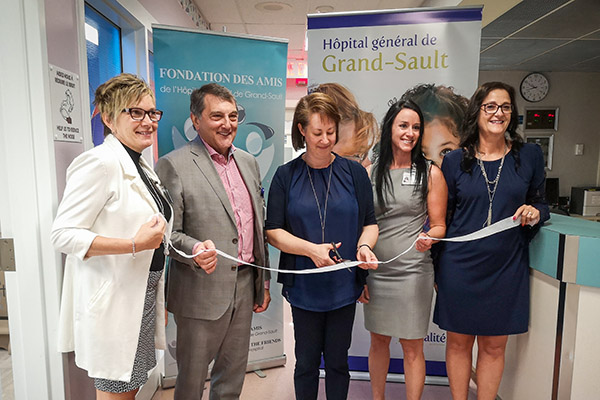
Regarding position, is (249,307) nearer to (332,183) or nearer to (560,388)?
(332,183)

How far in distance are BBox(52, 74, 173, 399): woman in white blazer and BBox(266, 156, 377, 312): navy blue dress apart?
24.1 inches

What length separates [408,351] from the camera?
211 cm

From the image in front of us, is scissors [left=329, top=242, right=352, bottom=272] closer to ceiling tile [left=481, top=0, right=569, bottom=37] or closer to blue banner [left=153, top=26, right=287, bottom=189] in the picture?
blue banner [left=153, top=26, right=287, bottom=189]

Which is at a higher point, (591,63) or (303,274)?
(591,63)

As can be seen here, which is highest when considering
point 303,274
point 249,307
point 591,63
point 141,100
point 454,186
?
point 591,63

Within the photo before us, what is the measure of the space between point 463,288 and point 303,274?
823 mm

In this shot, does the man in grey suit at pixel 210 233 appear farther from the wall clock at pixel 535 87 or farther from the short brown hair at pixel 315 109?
the wall clock at pixel 535 87

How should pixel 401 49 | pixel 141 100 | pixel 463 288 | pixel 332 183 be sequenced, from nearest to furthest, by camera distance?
pixel 141 100
pixel 332 183
pixel 463 288
pixel 401 49

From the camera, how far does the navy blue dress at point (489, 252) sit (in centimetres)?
188

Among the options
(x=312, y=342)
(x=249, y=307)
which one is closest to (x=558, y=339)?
(x=312, y=342)

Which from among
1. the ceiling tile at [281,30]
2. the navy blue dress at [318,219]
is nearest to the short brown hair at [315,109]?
the navy blue dress at [318,219]

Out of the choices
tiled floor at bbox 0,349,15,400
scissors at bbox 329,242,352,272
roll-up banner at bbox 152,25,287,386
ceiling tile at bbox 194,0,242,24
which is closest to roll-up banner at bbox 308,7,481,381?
A: roll-up banner at bbox 152,25,287,386

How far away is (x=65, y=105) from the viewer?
165cm

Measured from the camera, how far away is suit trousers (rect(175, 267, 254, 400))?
1.75m
